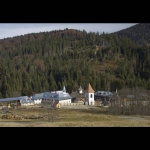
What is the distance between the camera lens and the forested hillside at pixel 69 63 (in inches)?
602

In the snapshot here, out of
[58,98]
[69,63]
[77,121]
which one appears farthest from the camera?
[69,63]

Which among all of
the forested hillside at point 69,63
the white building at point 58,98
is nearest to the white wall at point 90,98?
the white building at point 58,98

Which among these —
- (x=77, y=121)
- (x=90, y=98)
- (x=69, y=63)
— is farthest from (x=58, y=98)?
(x=69, y=63)

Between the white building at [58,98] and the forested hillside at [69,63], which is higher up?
the forested hillside at [69,63]

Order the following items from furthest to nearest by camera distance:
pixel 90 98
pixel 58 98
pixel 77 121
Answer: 1. pixel 90 98
2. pixel 58 98
3. pixel 77 121

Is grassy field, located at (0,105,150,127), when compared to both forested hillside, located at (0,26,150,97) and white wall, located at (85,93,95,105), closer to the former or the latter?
white wall, located at (85,93,95,105)

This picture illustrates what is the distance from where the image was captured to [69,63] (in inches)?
872

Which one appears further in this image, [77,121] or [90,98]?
[90,98]

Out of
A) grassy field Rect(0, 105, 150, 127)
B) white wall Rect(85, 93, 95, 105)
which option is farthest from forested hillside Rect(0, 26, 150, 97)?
grassy field Rect(0, 105, 150, 127)

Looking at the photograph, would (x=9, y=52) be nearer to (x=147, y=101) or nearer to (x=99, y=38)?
(x=99, y=38)

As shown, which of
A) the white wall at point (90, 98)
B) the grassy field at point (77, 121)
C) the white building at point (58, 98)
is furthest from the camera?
the white wall at point (90, 98)

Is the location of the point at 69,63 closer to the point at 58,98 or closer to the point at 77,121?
the point at 58,98

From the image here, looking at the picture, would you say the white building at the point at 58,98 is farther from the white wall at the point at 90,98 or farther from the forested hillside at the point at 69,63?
the forested hillside at the point at 69,63
